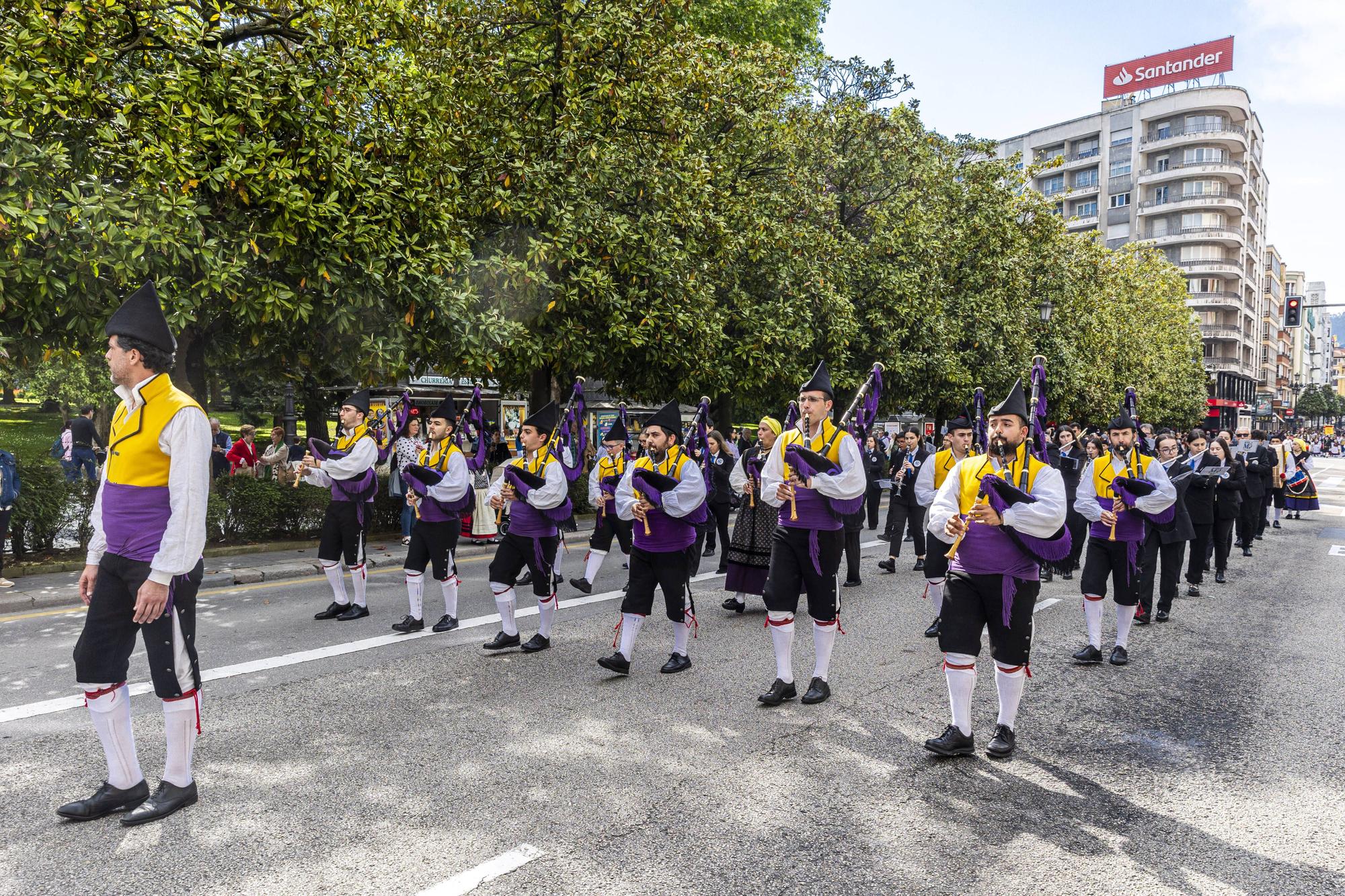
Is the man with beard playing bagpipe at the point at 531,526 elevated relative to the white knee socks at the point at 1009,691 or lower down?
elevated

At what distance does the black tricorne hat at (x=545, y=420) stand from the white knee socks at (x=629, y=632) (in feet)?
5.90

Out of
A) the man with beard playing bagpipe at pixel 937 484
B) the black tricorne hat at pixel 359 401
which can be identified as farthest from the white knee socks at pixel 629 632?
the black tricorne hat at pixel 359 401

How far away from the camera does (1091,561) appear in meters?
7.68

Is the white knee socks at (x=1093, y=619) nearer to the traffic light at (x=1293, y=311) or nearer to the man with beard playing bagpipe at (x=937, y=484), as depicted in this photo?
the man with beard playing bagpipe at (x=937, y=484)

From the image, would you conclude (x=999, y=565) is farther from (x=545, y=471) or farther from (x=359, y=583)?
(x=359, y=583)

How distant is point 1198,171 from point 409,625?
82613 mm

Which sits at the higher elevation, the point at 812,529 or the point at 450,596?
the point at 812,529

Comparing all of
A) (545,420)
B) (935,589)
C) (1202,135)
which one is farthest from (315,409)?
(1202,135)

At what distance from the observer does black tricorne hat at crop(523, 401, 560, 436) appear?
7430 millimetres

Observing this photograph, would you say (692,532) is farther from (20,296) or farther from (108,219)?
(20,296)

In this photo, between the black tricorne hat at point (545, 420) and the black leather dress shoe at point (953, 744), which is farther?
the black tricorne hat at point (545, 420)

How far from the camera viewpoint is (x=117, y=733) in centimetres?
418

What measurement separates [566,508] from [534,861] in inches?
159

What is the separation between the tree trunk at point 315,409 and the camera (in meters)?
27.5
